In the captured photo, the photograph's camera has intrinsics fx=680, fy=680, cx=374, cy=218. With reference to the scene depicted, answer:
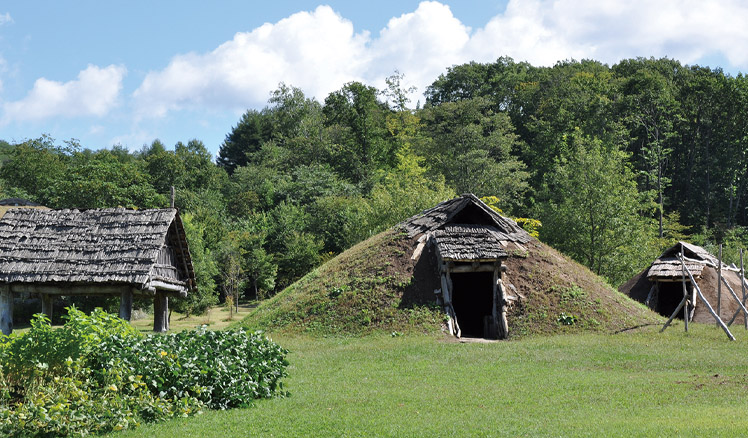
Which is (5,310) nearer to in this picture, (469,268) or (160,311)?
(160,311)

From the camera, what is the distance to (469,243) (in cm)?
2255

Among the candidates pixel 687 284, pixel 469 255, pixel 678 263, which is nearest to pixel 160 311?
pixel 469 255

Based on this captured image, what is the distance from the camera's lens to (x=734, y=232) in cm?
5034

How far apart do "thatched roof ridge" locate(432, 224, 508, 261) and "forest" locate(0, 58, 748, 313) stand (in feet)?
46.9

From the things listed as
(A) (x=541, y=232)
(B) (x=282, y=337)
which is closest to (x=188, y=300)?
(B) (x=282, y=337)

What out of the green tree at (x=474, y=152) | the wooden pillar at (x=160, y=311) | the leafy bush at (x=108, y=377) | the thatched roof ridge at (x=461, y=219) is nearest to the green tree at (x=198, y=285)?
the wooden pillar at (x=160, y=311)

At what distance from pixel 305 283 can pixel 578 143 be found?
25.0m

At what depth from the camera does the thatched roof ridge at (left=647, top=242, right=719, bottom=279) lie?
2905cm

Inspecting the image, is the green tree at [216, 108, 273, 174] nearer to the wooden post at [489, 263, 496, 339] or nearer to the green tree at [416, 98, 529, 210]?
the green tree at [416, 98, 529, 210]

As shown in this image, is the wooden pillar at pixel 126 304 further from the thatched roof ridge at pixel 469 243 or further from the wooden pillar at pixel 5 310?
the thatched roof ridge at pixel 469 243

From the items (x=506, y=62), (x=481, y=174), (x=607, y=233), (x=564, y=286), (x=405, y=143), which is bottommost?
(x=564, y=286)

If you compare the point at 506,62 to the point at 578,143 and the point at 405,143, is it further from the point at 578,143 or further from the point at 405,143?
the point at 578,143

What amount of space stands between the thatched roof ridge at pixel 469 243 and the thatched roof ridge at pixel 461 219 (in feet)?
1.05

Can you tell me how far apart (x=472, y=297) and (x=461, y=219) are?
3.31 meters
